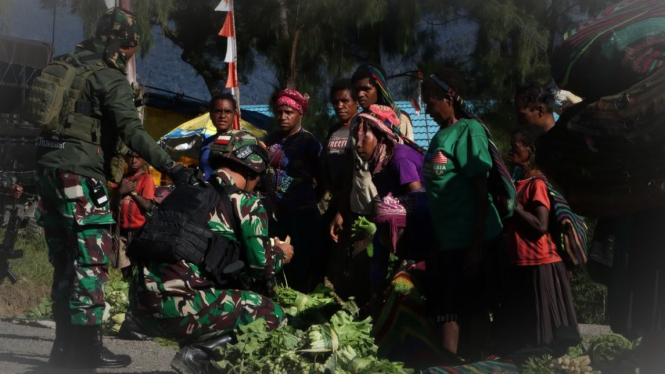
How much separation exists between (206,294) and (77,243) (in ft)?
4.79

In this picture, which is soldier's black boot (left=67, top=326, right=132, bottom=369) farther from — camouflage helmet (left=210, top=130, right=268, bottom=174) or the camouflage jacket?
camouflage helmet (left=210, top=130, right=268, bottom=174)

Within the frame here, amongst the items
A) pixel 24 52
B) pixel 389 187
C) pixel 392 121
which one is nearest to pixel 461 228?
pixel 389 187

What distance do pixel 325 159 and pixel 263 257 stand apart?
2331 mm

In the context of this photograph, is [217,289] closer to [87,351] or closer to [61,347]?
[87,351]

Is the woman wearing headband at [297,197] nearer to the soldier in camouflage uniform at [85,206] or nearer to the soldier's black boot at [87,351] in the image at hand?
the soldier in camouflage uniform at [85,206]

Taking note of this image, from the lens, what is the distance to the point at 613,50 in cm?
352

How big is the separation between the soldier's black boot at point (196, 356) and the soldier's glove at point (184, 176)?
914 millimetres

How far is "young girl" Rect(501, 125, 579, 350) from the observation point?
5504 mm

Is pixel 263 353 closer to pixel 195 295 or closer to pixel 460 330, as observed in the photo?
pixel 195 295

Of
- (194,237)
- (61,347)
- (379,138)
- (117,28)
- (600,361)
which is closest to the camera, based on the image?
(600,361)

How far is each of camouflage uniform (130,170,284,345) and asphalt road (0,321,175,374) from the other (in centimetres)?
117

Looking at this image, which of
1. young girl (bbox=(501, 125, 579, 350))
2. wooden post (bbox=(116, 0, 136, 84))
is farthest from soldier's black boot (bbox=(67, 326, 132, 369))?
wooden post (bbox=(116, 0, 136, 84))

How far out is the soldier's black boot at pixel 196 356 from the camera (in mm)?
4941

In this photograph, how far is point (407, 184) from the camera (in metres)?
6.07
